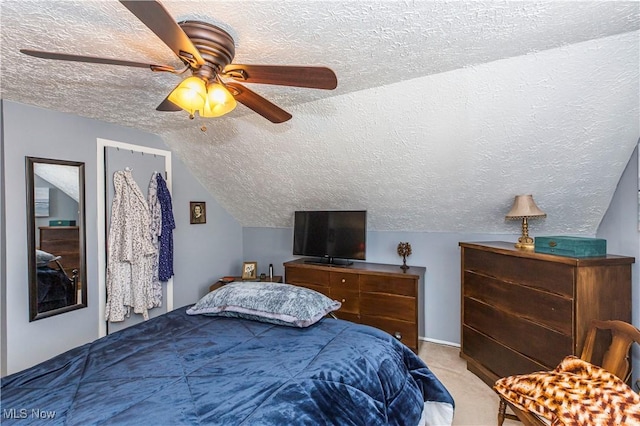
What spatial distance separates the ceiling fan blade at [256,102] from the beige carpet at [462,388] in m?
2.32

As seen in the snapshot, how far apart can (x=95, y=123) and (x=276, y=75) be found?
2.34 m

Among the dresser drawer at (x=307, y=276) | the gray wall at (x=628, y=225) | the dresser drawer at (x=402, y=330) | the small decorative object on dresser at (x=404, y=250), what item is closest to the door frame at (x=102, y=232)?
the dresser drawer at (x=307, y=276)

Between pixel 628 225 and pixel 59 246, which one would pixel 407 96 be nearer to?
pixel 628 225

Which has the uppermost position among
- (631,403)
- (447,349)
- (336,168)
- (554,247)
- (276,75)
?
(276,75)

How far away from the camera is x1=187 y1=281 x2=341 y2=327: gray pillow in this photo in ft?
6.10

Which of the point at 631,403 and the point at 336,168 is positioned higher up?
the point at 336,168

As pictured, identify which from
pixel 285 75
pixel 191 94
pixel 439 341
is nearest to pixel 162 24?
pixel 191 94

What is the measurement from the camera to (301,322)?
5.95 ft

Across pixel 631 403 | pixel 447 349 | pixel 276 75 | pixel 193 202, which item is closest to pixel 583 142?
pixel 631 403

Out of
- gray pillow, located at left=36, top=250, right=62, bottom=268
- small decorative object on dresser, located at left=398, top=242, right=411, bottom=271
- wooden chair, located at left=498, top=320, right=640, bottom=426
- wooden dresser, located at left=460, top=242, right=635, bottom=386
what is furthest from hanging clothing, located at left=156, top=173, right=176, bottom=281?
wooden chair, located at left=498, top=320, right=640, bottom=426

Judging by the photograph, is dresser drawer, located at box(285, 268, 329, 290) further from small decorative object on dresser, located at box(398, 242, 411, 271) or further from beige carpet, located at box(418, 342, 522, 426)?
beige carpet, located at box(418, 342, 522, 426)

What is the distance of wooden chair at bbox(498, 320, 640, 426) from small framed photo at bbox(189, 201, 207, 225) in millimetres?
3450

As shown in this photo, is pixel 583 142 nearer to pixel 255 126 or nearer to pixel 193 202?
pixel 255 126

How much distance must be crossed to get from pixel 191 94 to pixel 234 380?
126cm
